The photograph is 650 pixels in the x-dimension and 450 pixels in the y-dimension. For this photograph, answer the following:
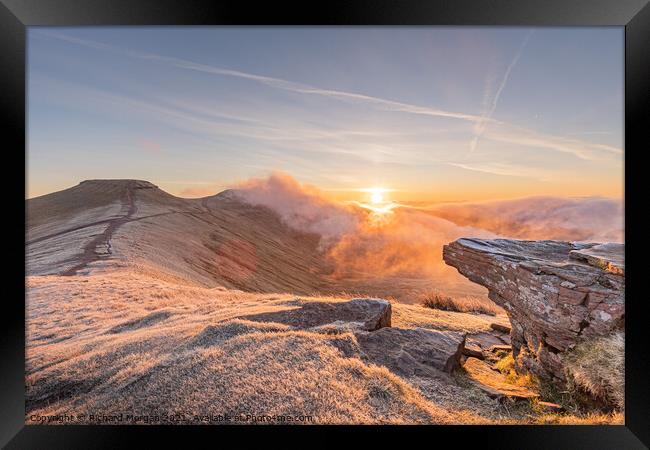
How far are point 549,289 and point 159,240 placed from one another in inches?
854

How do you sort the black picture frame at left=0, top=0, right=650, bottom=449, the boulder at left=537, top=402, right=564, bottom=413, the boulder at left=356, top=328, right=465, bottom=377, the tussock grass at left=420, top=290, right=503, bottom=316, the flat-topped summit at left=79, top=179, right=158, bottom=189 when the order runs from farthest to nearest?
the flat-topped summit at left=79, top=179, right=158, bottom=189, the tussock grass at left=420, top=290, right=503, bottom=316, the boulder at left=356, top=328, right=465, bottom=377, the boulder at left=537, top=402, right=564, bottom=413, the black picture frame at left=0, top=0, right=650, bottom=449

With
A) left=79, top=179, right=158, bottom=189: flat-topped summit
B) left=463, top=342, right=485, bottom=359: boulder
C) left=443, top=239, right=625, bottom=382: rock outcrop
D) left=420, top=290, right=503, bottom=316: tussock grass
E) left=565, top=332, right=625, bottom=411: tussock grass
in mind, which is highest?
left=79, top=179, right=158, bottom=189: flat-topped summit

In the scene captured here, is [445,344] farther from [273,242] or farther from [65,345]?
[273,242]

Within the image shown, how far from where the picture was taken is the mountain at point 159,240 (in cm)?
1431

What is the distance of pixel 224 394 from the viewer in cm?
441

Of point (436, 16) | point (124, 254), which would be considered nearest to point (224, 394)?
point (436, 16)

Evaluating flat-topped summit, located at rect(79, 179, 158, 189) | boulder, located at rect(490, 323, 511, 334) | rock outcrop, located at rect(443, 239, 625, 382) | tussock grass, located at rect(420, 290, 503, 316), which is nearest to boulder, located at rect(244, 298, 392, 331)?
rock outcrop, located at rect(443, 239, 625, 382)

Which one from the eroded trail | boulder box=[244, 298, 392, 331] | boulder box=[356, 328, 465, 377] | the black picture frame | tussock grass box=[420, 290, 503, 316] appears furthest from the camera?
tussock grass box=[420, 290, 503, 316]

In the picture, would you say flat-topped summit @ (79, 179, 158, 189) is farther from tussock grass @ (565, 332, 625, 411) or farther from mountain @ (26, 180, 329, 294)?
tussock grass @ (565, 332, 625, 411)

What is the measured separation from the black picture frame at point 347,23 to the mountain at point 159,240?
3567 mm

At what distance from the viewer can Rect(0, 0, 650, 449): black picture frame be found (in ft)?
14.3

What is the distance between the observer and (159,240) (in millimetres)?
20250

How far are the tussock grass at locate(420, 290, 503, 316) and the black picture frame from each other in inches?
303

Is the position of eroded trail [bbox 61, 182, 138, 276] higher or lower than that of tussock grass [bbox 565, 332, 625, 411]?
higher
